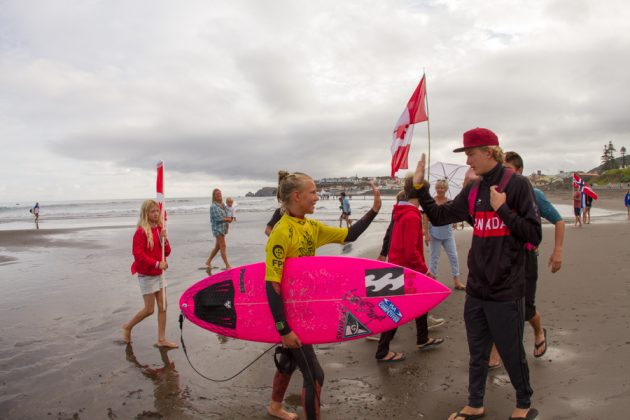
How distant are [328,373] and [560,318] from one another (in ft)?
11.6

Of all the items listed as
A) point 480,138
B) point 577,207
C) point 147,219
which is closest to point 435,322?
point 480,138

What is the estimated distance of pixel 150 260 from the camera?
486cm

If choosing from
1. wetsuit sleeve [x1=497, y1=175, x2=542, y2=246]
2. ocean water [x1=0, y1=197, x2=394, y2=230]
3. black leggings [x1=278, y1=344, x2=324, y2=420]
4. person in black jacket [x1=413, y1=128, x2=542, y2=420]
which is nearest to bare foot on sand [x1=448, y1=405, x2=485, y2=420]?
person in black jacket [x1=413, y1=128, x2=542, y2=420]

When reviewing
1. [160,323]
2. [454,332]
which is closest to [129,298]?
[160,323]

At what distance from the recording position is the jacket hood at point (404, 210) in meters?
4.46

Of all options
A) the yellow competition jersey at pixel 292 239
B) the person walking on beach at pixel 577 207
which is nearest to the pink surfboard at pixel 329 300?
the yellow competition jersey at pixel 292 239

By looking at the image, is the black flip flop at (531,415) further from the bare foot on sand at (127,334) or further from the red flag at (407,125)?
the bare foot on sand at (127,334)

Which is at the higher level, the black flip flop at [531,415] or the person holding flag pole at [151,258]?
the person holding flag pole at [151,258]

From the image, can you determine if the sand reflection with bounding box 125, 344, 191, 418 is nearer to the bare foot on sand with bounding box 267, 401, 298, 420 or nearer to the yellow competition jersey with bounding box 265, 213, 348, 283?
the bare foot on sand with bounding box 267, 401, 298, 420

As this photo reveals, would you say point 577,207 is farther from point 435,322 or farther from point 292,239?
point 292,239

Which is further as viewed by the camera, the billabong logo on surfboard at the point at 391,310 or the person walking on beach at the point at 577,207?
the person walking on beach at the point at 577,207

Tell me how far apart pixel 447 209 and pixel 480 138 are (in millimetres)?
695

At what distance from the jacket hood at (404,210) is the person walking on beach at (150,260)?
2995 millimetres

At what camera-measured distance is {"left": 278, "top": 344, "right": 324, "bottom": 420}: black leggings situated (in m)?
2.89
